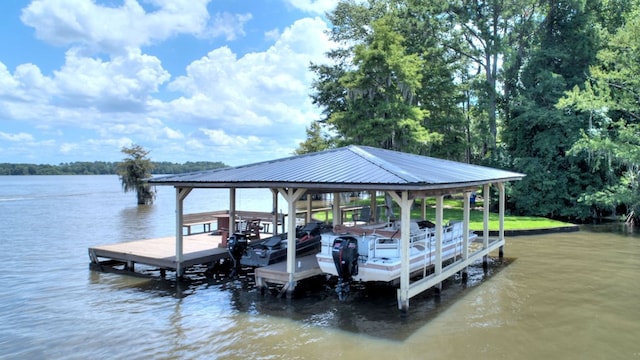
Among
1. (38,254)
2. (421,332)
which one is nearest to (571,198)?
(421,332)

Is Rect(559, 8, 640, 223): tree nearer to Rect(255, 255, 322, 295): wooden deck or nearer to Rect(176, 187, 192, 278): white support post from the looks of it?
Rect(255, 255, 322, 295): wooden deck

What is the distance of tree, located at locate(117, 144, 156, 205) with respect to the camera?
32688 millimetres

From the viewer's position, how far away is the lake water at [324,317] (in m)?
6.21

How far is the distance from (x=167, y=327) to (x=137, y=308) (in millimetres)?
1377

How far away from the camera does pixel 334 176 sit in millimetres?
7879

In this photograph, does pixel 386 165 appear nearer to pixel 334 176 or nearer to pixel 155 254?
pixel 334 176

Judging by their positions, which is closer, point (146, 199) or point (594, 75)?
point (594, 75)

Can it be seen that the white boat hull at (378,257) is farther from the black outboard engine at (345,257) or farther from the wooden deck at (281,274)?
the wooden deck at (281,274)

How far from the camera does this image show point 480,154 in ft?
88.6

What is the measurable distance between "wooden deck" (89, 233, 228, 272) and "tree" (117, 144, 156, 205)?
71.8 feet

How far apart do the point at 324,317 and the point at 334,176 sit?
8.36 ft

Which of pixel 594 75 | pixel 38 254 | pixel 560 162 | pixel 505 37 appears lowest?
pixel 38 254

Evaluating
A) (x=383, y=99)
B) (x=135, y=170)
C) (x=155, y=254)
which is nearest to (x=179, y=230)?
(x=155, y=254)

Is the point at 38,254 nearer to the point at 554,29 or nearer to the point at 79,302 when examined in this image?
the point at 79,302
